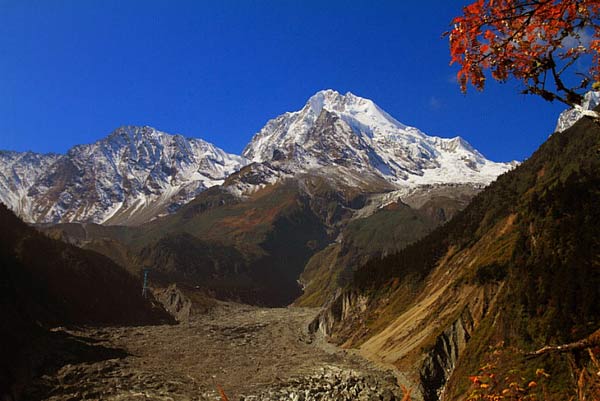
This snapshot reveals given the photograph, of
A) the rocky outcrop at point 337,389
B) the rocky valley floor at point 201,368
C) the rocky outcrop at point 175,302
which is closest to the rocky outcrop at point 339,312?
the rocky valley floor at point 201,368

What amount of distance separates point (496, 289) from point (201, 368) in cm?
4456

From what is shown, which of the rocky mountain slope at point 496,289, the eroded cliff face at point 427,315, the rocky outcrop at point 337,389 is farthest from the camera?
the eroded cliff face at point 427,315

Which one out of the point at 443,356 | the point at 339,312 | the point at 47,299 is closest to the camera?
the point at 443,356

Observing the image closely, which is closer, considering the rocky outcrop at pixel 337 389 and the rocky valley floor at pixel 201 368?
the rocky outcrop at pixel 337 389

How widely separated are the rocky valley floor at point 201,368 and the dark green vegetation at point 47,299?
2.32 metres

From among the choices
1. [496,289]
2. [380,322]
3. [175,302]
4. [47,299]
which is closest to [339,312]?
[380,322]

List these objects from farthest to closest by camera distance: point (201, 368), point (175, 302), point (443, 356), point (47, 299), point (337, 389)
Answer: point (175, 302), point (47, 299), point (201, 368), point (337, 389), point (443, 356)

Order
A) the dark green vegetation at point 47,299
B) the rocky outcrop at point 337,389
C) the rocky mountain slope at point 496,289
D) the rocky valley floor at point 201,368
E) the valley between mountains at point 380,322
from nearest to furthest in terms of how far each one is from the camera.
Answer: the rocky mountain slope at point 496,289 < the valley between mountains at point 380,322 < the rocky outcrop at point 337,389 < the rocky valley floor at point 201,368 < the dark green vegetation at point 47,299

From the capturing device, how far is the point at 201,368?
75.1m

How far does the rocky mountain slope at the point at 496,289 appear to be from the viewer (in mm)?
38281

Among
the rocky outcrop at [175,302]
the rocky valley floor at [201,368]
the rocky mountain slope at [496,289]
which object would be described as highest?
the rocky mountain slope at [496,289]

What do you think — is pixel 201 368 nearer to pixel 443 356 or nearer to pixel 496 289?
pixel 443 356

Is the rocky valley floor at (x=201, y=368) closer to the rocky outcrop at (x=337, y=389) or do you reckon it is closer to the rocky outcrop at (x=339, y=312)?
the rocky outcrop at (x=337, y=389)

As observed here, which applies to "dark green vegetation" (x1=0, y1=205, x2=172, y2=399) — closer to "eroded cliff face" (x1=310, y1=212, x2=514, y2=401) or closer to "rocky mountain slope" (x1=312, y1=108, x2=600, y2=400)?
"eroded cliff face" (x1=310, y1=212, x2=514, y2=401)
